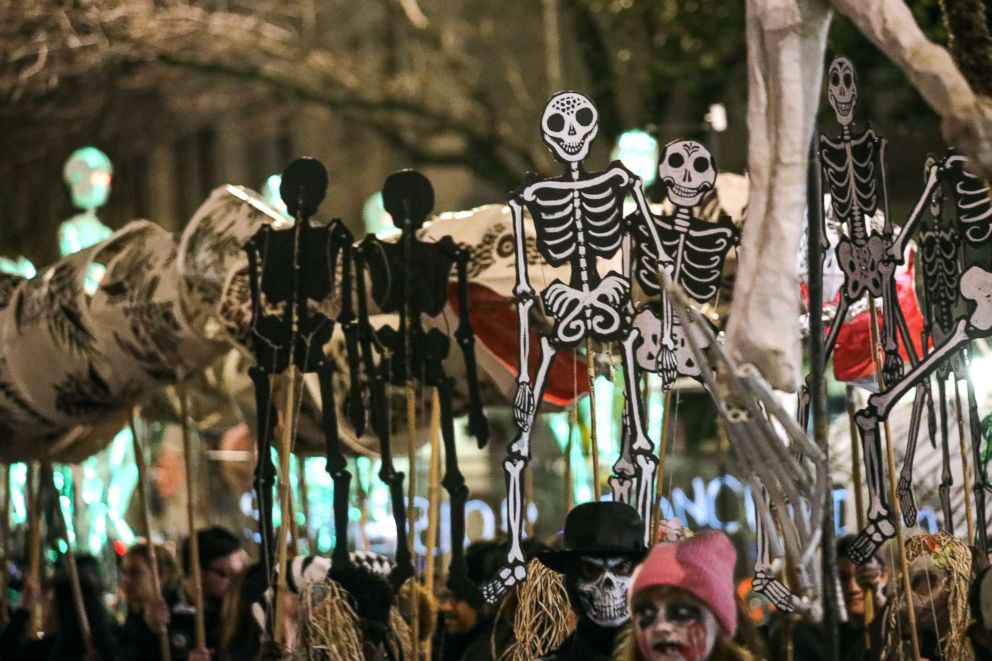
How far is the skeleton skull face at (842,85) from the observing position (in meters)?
6.60

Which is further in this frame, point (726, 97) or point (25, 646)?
point (726, 97)

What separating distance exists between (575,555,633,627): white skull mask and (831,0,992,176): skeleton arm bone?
76.6 inches

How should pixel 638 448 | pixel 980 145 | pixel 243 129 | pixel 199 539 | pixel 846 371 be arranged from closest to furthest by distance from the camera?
pixel 980 145 → pixel 638 448 → pixel 846 371 → pixel 199 539 → pixel 243 129

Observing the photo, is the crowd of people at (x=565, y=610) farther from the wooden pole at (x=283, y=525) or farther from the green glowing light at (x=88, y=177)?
the green glowing light at (x=88, y=177)

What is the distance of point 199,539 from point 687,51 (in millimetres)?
9233

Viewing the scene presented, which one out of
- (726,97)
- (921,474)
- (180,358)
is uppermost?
(726,97)

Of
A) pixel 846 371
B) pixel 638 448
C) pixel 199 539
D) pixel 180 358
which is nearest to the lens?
pixel 638 448

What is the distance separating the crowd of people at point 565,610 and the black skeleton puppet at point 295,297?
0.54 m

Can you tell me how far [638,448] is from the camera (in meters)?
6.60

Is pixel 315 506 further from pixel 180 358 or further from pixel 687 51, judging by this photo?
pixel 180 358

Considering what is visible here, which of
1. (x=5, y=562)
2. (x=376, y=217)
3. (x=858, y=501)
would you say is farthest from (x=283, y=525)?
(x=376, y=217)

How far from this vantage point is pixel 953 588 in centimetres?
679

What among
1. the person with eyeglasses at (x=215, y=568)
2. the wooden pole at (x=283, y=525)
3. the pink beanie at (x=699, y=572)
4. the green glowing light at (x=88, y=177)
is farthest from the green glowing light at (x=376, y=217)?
the pink beanie at (x=699, y=572)

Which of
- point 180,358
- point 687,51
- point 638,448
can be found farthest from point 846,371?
point 687,51
